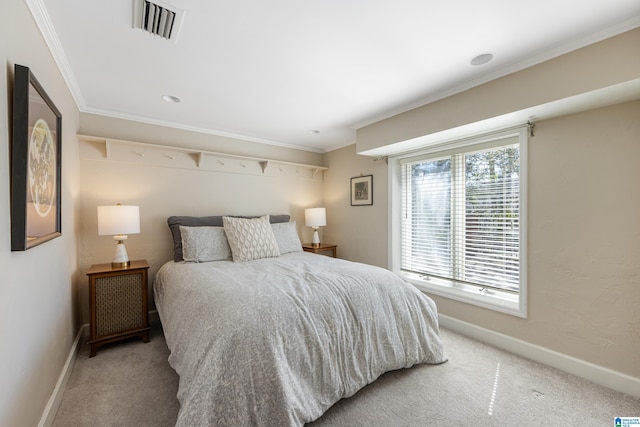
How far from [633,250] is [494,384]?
1319mm

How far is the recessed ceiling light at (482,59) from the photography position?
73.4 inches

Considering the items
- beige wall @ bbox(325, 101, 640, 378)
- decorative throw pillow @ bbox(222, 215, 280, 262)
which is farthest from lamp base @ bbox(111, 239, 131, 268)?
beige wall @ bbox(325, 101, 640, 378)

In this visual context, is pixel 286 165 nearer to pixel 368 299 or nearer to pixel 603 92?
pixel 368 299

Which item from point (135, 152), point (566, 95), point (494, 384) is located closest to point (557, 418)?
point (494, 384)

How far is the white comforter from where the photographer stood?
1258 millimetres

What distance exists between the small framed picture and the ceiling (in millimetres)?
1177

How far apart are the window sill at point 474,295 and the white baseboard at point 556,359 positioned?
237 millimetres

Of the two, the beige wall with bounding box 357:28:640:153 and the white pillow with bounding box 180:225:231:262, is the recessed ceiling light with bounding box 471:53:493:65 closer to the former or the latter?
the beige wall with bounding box 357:28:640:153

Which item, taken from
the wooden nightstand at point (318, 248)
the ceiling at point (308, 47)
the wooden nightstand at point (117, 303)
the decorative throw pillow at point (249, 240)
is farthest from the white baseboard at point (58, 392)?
the wooden nightstand at point (318, 248)

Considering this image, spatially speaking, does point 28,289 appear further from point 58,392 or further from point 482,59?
point 482,59

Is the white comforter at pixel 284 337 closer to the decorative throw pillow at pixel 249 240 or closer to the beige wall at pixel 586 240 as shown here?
the decorative throw pillow at pixel 249 240

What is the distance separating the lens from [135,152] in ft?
9.72

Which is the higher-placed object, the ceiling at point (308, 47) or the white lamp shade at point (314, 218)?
the ceiling at point (308, 47)

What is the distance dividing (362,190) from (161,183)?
258 cm
